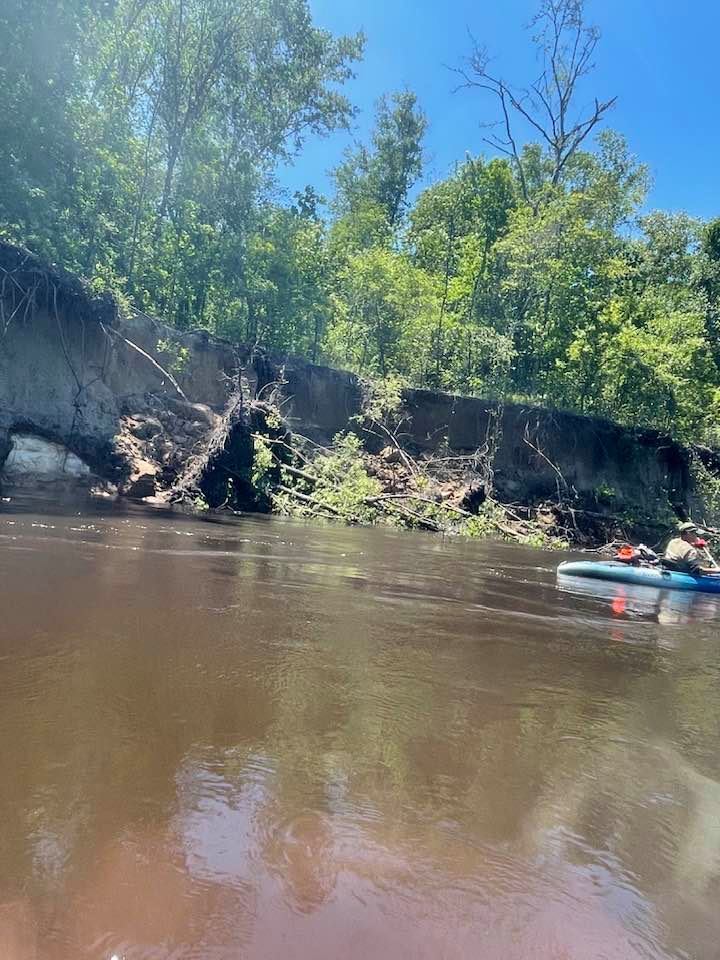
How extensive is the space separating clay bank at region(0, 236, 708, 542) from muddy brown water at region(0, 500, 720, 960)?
418 inches

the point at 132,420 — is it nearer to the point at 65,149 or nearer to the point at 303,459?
the point at 303,459

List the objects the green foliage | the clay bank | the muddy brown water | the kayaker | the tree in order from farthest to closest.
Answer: the tree
the green foliage
the clay bank
the kayaker
the muddy brown water

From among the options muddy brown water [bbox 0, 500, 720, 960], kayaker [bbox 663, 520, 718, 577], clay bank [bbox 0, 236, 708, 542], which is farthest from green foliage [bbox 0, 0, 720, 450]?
muddy brown water [bbox 0, 500, 720, 960]

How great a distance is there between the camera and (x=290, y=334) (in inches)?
1008

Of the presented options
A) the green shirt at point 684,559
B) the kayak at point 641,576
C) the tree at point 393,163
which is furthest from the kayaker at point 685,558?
the tree at point 393,163

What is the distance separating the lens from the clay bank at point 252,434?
17.2 meters

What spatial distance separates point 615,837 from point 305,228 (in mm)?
25984

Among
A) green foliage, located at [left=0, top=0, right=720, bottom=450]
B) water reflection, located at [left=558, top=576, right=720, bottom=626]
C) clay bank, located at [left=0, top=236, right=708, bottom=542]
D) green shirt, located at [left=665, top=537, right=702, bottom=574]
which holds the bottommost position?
water reflection, located at [left=558, top=576, right=720, bottom=626]

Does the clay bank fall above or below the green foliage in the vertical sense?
below

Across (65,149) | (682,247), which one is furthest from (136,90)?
(682,247)

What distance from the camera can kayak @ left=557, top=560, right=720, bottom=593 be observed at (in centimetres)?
1234

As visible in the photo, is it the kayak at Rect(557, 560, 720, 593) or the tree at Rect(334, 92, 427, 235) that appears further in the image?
the tree at Rect(334, 92, 427, 235)

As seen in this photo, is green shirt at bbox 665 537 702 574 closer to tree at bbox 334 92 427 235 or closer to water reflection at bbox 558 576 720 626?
water reflection at bbox 558 576 720 626

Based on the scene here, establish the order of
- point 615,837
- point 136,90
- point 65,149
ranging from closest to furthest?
point 615,837
point 65,149
point 136,90
